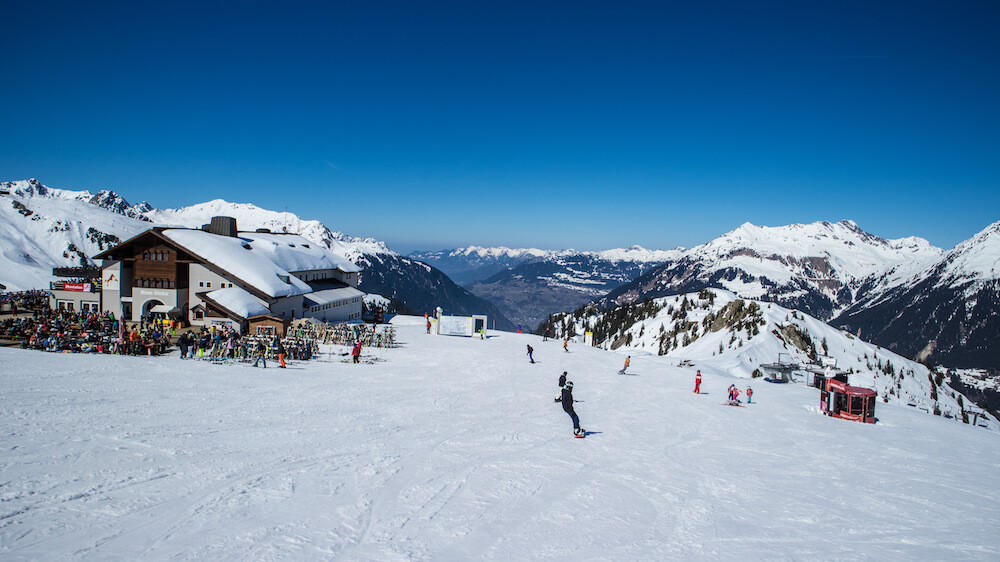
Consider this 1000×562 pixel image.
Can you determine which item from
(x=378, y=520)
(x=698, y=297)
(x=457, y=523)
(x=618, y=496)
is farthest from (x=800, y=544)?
(x=698, y=297)

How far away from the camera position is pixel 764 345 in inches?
1832

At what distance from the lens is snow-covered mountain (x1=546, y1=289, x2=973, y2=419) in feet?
142

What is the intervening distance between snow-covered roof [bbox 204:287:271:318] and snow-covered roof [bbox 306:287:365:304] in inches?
336

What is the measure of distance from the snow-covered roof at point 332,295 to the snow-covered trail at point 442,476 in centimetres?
2884

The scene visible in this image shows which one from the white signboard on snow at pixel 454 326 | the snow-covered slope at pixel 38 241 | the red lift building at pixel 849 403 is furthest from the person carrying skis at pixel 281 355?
the snow-covered slope at pixel 38 241

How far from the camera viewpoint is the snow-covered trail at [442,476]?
332 inches

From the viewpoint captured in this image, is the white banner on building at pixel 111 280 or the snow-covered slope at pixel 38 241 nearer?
the white banner on building at pixel 111 280

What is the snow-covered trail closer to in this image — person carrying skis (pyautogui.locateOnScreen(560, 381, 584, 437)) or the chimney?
person carrying skis (pyautogui.locateOnScreen(560, 381, 584, 437))

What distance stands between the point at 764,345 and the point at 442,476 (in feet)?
142

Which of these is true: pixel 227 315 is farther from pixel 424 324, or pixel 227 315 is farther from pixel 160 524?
pixel 160 524

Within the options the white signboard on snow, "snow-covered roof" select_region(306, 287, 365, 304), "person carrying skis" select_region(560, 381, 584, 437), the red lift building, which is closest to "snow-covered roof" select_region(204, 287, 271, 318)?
"snow-covered roof" select_region(306, 287, 365, 304)

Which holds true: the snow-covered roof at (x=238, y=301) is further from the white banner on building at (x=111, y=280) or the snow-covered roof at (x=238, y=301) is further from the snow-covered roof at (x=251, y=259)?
the white banner on building at (x=111, y=280)

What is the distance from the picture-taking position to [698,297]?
7212cm

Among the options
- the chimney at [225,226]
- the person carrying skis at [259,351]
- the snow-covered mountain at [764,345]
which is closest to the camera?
the person carrying skis at [259,351]
